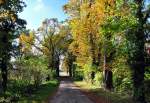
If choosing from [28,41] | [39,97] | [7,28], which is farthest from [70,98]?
[28,41]

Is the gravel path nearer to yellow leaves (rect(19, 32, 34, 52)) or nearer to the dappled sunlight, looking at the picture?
the dappled sunlight

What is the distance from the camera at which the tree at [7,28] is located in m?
28.9

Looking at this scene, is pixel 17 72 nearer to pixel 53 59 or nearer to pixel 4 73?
pixel 4 73

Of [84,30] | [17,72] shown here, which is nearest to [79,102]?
[17,72]

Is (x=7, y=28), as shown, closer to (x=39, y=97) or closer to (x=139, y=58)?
(x=39, y=97)

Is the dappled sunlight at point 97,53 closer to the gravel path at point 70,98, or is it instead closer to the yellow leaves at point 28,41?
the gravel path at point 70,98

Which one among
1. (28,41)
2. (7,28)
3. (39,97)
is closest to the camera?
(39,97)

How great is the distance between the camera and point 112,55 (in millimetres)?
40375

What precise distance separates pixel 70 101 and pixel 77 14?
2423 centimetres

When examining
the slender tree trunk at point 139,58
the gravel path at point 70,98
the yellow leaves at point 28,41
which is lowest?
the gravel path at point 70,98

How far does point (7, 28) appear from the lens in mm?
42656

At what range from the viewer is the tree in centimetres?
2890

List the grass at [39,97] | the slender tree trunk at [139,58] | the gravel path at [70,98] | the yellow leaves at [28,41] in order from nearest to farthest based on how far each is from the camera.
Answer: the slender tree trunk at [139,58], the grass at [39,97], the gravel path at [70,98], the yellow leaves at [28,41]

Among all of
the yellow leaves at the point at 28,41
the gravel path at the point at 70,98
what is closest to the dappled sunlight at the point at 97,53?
the gravel path at the point at 70,98
